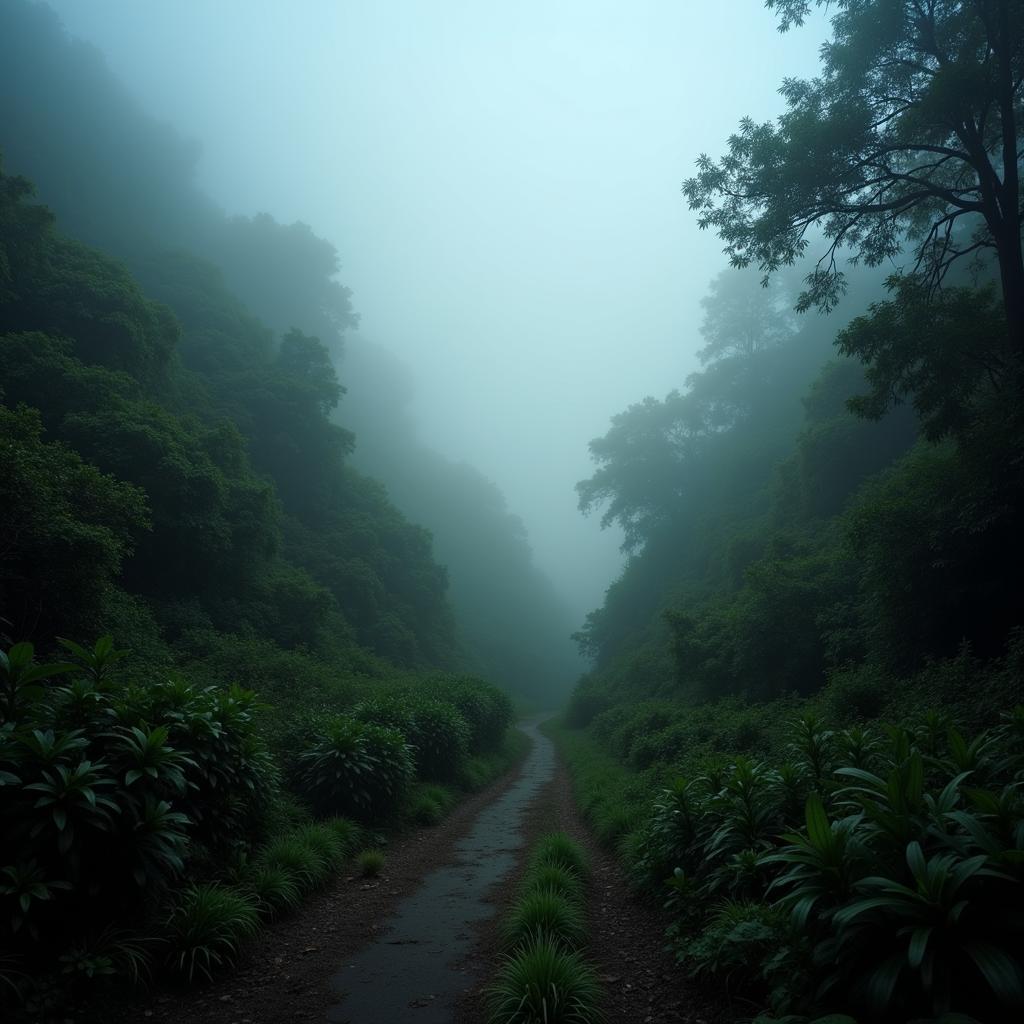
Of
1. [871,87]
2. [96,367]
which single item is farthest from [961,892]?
[96,367]

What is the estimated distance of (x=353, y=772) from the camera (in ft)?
27.3

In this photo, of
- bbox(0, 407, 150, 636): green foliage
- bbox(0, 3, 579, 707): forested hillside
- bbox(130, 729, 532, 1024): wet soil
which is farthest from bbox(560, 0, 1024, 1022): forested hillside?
bbox(0, 3, 579, 707): forested hillside

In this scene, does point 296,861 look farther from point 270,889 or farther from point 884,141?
point 884,141

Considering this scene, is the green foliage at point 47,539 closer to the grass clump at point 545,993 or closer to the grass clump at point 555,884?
the grass clump at point 555,884

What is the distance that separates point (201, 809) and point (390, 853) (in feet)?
11.4

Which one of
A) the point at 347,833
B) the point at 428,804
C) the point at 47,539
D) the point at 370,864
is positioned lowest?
the point at 428,804

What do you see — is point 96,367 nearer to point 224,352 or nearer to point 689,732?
point 224,352

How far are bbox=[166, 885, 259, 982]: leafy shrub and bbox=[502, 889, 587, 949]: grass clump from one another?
218 centimetres

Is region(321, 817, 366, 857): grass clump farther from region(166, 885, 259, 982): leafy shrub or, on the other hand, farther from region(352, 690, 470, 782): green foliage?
region(352, 690, 470, 782): green foliage

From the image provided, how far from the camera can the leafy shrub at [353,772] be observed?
814 cm

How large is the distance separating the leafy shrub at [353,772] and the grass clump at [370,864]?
116cm

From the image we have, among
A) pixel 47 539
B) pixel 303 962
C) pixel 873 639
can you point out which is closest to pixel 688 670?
pixel 873 639

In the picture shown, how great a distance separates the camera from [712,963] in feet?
12.4

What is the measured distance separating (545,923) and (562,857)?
2.07 m
